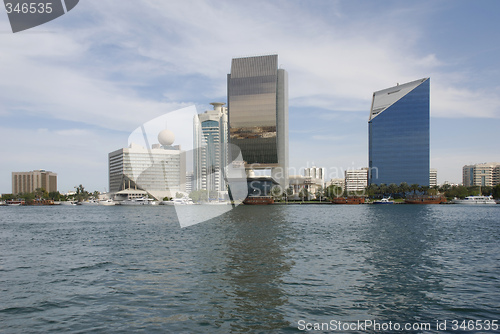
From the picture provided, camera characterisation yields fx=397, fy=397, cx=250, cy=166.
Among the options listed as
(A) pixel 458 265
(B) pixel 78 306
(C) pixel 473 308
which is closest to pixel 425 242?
(A) pixel 458 265

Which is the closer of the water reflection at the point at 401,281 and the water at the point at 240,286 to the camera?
the water at the point at 240,286

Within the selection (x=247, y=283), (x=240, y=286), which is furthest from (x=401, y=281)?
(x=240, y=286)

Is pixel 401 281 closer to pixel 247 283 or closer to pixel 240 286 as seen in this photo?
pixel 247 283

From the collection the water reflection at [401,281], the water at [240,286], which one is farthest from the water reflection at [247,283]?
the water reflection at [401,281]

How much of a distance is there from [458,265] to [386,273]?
6759 mm

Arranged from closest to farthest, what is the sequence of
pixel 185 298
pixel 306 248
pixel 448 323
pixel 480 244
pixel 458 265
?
pixel 448 323 → pixel 185 298 → pixel 458 265 → pixel 306 248 → pixel 480 244

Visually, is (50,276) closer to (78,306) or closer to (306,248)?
(78,306)

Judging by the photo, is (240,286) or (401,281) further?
(401,281)

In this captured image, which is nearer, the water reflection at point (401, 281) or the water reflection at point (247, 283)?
the water reflection at point (247, 283)

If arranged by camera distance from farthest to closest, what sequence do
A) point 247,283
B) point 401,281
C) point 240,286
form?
point 401,281, point 247,283, point 240,286

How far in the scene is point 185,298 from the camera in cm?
1959

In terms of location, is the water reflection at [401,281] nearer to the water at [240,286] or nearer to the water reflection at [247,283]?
the water at [240,286]

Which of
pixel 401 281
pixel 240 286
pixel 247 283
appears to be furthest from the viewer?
pixel 401 281

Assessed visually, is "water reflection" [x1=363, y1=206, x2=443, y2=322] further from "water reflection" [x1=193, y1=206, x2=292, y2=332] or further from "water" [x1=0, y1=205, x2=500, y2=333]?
"water reflection" [x1=193, y1=206, x2=292, y2=332]
